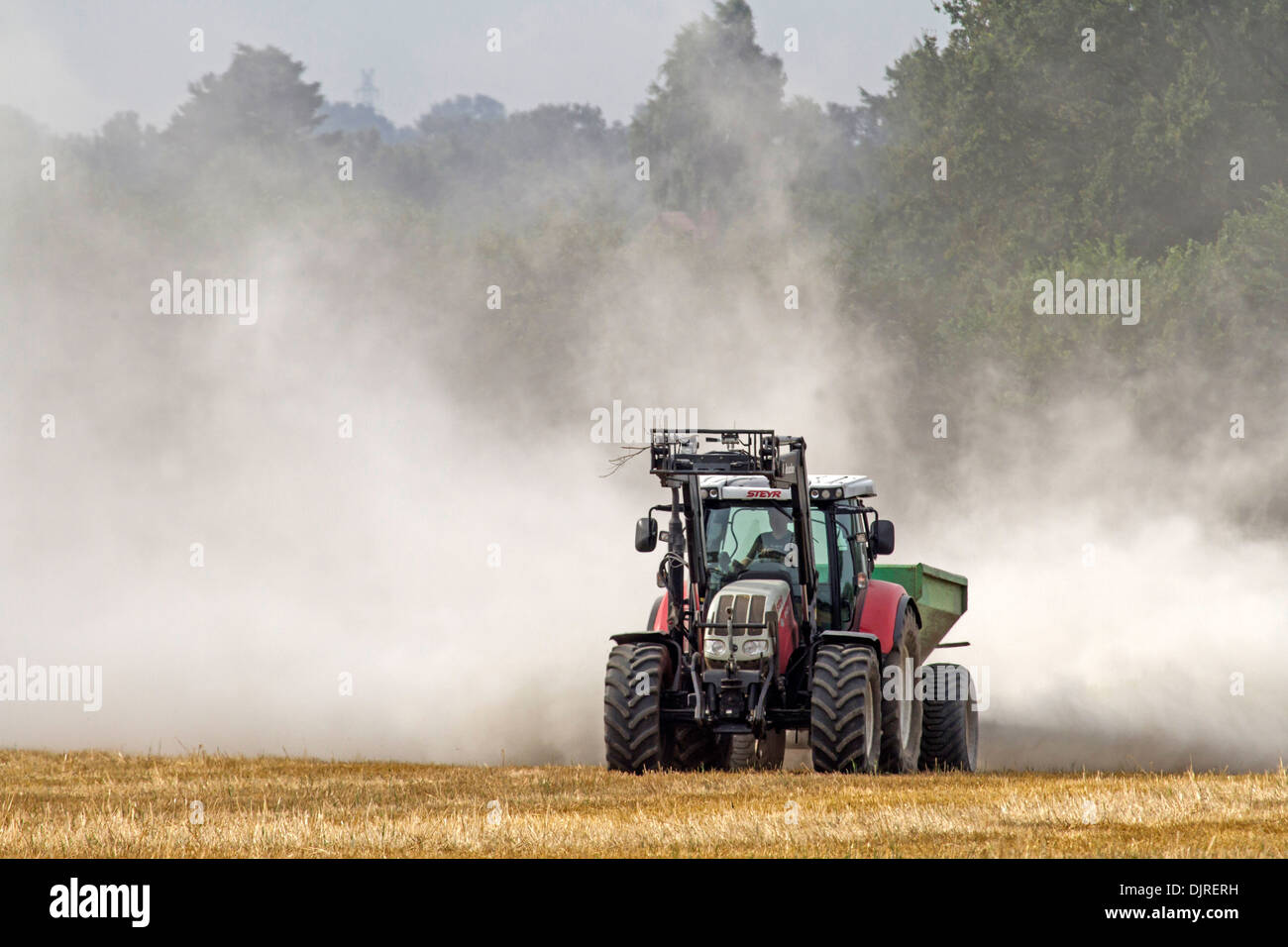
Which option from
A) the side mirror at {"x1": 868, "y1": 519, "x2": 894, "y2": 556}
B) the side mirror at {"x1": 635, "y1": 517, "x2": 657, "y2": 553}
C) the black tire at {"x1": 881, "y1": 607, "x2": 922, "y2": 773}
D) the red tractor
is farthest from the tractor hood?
the side mirror at {"x1": 868, "y1": 519, "x2": 894, "y2": 556}

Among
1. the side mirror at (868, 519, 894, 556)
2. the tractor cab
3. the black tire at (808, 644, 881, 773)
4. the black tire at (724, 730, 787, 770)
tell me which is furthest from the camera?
the black tire at (724, 730, 787, 770)

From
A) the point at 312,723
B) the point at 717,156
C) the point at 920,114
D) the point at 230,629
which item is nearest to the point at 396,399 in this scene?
the point at 230,629

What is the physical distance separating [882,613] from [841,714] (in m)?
2.09

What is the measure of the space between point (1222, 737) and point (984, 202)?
135 feet

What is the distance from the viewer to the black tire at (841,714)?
16.6 meters

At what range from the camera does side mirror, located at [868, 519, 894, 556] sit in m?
18.7

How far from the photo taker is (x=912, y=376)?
54.4 m

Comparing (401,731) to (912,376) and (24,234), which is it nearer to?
(24,234)

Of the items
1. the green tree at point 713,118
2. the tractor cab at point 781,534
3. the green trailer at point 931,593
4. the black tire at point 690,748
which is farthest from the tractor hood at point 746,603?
the green tree at point 713,118

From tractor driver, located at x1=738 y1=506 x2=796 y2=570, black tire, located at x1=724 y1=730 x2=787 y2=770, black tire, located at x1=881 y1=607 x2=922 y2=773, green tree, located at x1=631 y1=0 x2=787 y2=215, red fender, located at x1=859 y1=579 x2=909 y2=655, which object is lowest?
black tire, located at x1=724 y1=730 x2=787 y2=770

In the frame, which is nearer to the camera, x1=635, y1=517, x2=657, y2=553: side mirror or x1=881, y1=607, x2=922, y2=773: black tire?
x1=635, y1=517, x2=657, y2=553: side mirror

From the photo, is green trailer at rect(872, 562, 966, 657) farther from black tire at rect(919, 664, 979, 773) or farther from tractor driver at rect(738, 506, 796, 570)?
tractor driver at rect(738, 506, 796, 570)

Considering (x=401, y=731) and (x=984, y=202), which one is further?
(x=984, y=202)

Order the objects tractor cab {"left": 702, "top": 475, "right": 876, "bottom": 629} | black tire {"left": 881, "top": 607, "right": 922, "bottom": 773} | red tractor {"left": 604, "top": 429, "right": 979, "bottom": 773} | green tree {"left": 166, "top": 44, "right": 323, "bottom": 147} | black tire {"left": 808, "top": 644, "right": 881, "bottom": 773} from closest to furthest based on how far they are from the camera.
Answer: black tire {"left": 808, "top": 644, "right": 881, "bottom": 773}, red tractor {"left": 604, "top": 429, "right": 979, "bottom": 773}, black tire {"left": 881, "top": 607, "right": 922, "bottom": 773}, tractor cab {"left": 702, "top": 475, "right": 876, "bottom": 629}, green tree {"left": 166, "top": 44, "right": 323, "bottom": 147}
